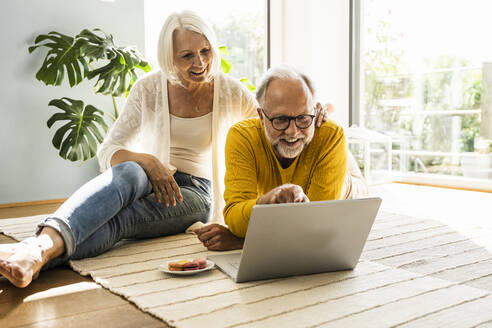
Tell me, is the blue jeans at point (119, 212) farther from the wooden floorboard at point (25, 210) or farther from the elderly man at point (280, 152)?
the wooden floorboard at point (25, 210)

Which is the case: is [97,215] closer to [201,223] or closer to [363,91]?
[201,223]

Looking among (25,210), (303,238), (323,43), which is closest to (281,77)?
(303,238)

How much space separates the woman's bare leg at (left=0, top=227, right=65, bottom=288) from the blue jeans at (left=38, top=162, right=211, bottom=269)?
3 centimetres

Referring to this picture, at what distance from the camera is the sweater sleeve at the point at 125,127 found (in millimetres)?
2139

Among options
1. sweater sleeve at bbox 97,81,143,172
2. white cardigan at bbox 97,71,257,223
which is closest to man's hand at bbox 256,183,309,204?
white cardigan at bbox 97,71,257,223

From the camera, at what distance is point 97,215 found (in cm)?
169

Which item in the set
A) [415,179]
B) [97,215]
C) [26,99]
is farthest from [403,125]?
[97,215]

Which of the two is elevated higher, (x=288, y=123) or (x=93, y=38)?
(x=93, y=38)

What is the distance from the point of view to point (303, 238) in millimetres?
1400

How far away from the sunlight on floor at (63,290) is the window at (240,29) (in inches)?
137

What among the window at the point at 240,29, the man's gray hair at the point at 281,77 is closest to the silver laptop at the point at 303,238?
the man's gray hair at the point at 281,77

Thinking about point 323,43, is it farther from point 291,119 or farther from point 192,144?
point 291,119

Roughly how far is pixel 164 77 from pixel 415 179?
2.86m

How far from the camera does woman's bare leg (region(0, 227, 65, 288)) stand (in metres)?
1.39
